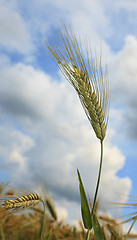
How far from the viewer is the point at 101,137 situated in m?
1.79

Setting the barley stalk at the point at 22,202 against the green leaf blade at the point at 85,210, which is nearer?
the barley stalk at the point at 22,202

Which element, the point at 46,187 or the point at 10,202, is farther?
the point at 46,187

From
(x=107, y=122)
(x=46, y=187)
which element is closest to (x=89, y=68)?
(x=107, y=122)

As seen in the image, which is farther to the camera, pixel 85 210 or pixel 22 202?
pixel 85 210

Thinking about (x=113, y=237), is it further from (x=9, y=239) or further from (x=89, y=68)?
(x=9, y=239)

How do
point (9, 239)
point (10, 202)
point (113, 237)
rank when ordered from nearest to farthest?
point (10, 202) → point (113, 237) → point (9, 239)

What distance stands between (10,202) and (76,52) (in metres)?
1.05

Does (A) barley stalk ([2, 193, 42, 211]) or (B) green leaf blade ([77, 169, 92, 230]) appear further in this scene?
(B) green leaf blade ([77, 169, 92, 230])

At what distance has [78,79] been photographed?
1.90m

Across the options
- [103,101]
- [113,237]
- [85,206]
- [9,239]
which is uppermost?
[103,101]

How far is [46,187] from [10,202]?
1.90 m

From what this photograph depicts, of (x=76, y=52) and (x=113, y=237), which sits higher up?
(x=76, y=52)

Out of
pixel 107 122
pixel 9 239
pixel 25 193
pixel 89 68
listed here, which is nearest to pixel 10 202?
pixel 25 193

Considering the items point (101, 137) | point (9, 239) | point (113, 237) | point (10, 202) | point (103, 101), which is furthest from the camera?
point (9, 239)
